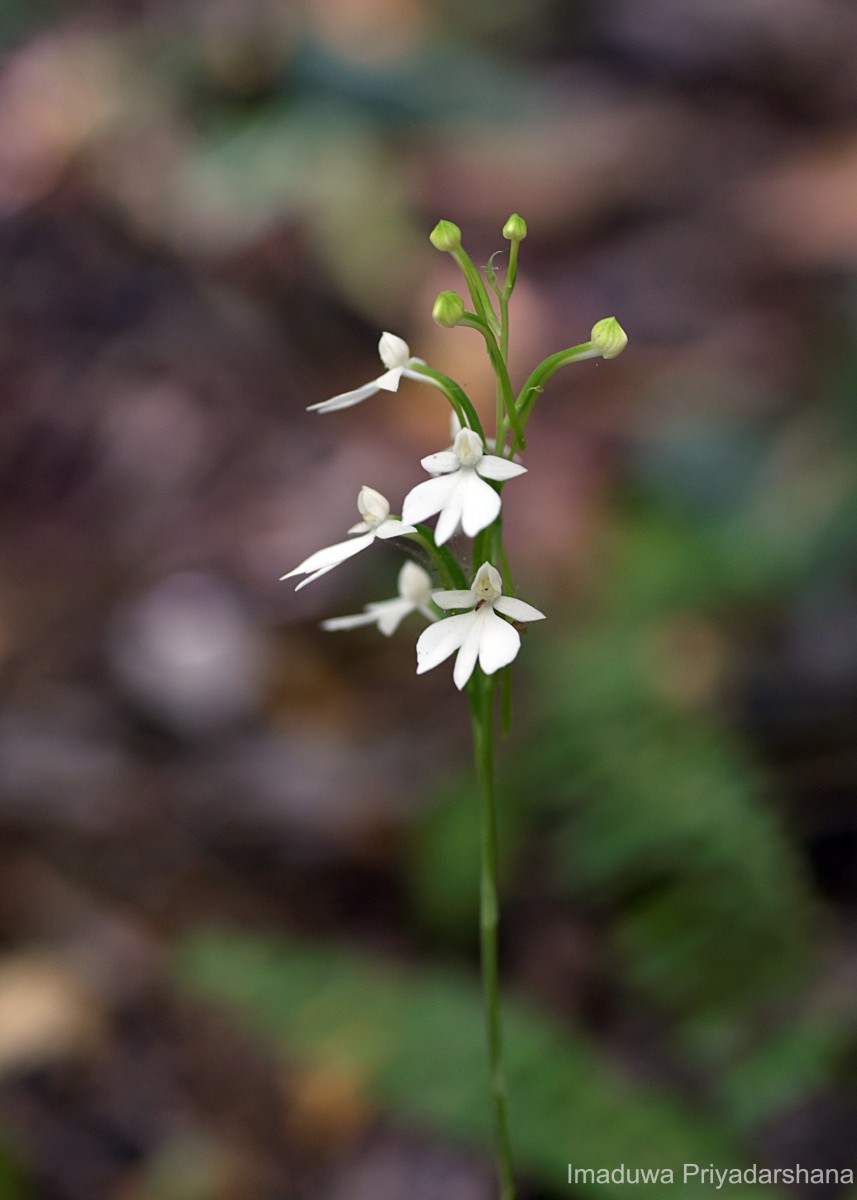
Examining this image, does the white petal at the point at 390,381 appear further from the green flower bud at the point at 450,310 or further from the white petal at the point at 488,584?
the white petal at the point at 488,584

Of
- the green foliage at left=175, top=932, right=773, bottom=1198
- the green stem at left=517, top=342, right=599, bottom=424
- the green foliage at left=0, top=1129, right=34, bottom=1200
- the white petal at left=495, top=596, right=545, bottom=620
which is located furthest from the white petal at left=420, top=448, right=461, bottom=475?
the green foliage at left=0, top=1129, right=34, bottom=1200

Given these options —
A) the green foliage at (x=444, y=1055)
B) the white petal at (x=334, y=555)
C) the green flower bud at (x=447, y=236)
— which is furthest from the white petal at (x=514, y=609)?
the green foliage at (x=444, y=1055)

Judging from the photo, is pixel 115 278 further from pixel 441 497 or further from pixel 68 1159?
pixel 441 497

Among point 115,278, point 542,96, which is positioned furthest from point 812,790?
point 542,96

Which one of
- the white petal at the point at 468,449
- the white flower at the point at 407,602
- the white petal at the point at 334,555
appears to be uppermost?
the white flower at the point at 407,602

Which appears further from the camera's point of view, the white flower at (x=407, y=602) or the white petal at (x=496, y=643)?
the white flower at (x=407, y=602)

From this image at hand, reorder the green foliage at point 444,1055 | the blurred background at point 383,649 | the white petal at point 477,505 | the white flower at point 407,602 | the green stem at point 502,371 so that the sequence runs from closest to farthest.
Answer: the white petal at point 477,505 < the green stem at point 502,371 < the white flower at point 407,602 < the green foliage at point 444,1055 < the blurred background at point 383,649
